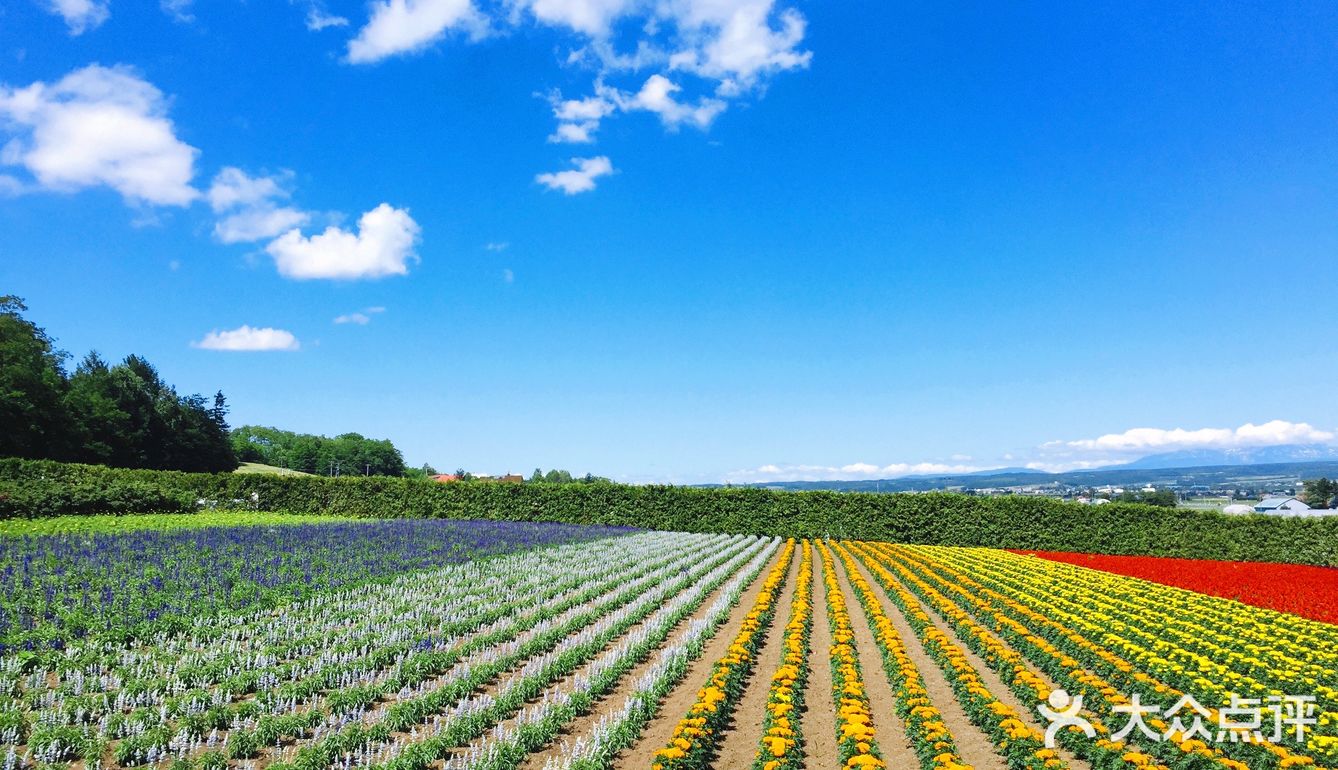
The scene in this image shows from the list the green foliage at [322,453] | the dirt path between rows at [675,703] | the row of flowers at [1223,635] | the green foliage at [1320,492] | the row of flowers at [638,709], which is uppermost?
the green foliage at [322,453]

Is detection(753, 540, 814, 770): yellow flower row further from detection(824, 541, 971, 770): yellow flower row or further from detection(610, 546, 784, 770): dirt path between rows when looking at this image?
detection(824, 541, 971, 770): yellow flower row

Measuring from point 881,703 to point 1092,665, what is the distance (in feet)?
14.7

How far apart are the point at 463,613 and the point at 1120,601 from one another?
16.1 m

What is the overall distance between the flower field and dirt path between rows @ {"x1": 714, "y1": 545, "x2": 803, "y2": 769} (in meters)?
0.05

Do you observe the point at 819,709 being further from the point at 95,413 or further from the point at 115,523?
A: the point at 95,413

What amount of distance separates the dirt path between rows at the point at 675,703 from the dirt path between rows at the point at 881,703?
6.90 ft

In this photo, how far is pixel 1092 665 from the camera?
12.1m

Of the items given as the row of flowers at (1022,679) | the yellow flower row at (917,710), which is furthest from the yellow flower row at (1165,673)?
the yellow flower row at (917,710)

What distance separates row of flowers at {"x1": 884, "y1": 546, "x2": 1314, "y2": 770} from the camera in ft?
25.8

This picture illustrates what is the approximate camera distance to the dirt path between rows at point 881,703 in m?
8.48

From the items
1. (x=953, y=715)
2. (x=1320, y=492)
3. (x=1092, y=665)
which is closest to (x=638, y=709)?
(x=953, y=715)

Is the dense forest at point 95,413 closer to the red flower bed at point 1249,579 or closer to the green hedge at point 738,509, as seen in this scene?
the green hedge at point 738,509

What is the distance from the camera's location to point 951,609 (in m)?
16.2

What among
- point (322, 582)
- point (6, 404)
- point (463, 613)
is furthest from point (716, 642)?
point (6, 404)
